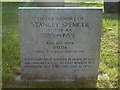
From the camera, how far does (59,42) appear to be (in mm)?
4562

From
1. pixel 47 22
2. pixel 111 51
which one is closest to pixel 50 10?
pixel 47 22

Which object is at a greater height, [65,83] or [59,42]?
[59,42]

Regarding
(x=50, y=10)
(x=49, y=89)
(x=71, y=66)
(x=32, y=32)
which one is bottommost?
(x=49, y=89)

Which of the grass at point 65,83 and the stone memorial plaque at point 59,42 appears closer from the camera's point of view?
the stone memorial plaque at point 59,42

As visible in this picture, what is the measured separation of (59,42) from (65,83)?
686 millimetres

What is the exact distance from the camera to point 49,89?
14.5 feet

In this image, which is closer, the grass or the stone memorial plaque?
the stone memorial plaque

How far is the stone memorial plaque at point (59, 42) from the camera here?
441cm

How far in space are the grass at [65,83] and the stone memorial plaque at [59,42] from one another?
0.68 feet

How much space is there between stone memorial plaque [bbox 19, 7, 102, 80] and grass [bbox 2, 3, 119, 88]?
21cm

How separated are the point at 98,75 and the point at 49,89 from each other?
3.48 feet

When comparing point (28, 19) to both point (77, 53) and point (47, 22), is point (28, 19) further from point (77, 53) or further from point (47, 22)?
point (77, 53)

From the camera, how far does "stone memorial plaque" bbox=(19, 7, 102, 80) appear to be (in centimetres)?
441

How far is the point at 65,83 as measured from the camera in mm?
4629
